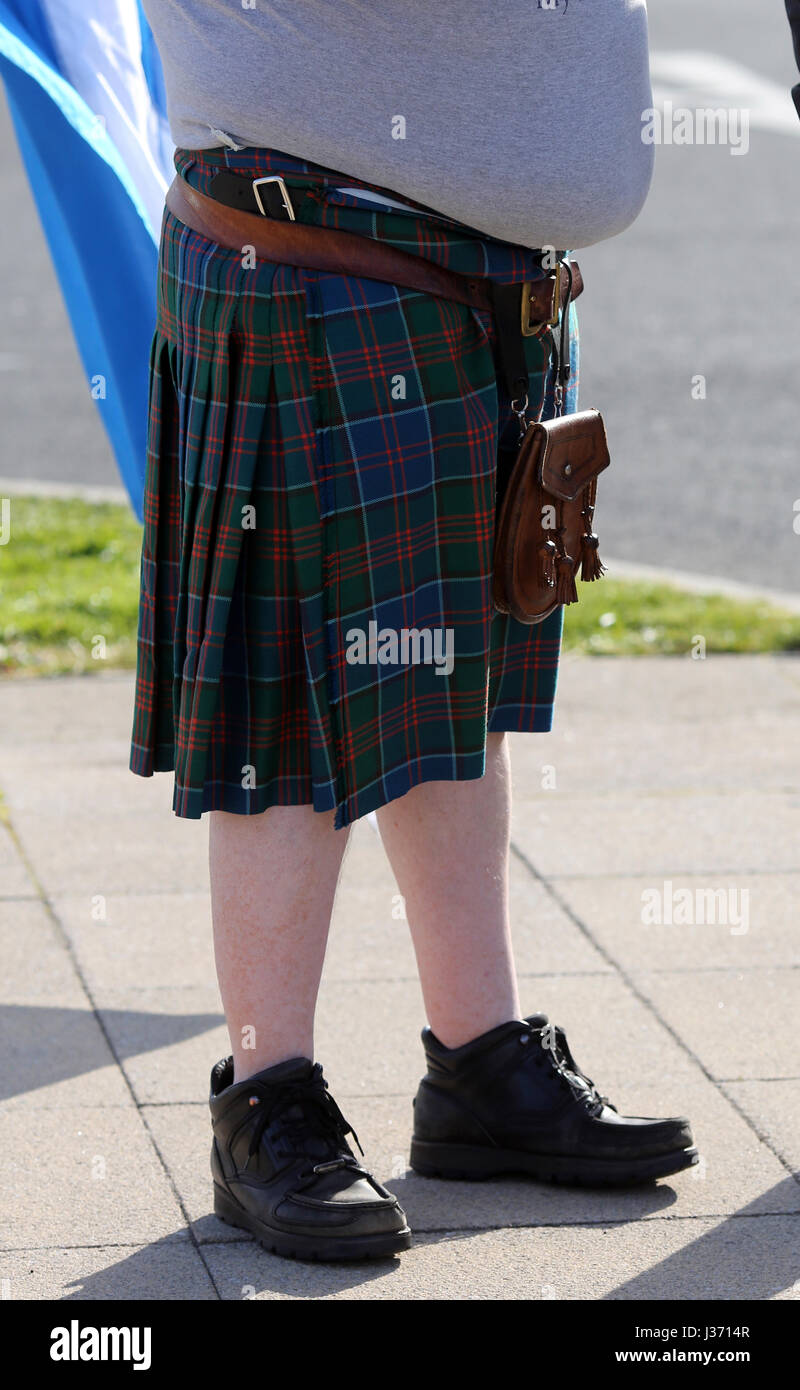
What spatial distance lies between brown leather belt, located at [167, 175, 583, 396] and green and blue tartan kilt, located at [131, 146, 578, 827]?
0.01 m

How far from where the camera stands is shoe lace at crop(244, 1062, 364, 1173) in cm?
236

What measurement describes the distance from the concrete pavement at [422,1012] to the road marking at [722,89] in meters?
13.5

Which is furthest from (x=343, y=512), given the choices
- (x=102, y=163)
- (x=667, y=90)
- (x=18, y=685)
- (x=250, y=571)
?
(x=667, y=90)

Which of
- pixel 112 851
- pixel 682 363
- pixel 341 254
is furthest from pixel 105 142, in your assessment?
pixel 682 363

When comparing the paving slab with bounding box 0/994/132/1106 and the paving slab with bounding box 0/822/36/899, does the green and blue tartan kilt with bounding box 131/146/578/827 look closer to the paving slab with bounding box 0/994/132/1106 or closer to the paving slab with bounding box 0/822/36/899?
the paving slab with bounding box 0/994/132/1106

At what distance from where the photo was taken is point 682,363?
32.8 feet

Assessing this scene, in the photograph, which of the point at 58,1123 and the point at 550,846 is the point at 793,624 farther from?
the point at 58,1123

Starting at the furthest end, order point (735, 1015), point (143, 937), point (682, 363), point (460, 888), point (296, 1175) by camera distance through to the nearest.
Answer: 1. point (682, 363)
2. point (143, 937)
3. point (735, 1015)
4. point (460, 888)
5. point (296, 1175)

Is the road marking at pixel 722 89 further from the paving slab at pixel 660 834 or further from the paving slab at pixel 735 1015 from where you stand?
the paving slab at pixel 735 1015

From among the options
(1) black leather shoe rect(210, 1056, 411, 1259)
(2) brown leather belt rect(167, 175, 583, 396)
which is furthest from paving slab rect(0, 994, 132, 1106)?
(2) brown leather belt rect(167, 175, 583, 396)

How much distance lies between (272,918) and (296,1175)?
32cm

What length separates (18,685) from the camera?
4953 millimetres

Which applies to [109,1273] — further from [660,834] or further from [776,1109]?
[660,834]

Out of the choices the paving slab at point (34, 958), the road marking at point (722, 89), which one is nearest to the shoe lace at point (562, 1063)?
the paving slab at point (34, 958)
